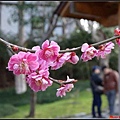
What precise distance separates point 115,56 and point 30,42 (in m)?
3.13

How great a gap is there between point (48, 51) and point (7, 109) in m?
8.33

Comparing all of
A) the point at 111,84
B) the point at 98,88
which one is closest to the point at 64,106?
the point at 98,88

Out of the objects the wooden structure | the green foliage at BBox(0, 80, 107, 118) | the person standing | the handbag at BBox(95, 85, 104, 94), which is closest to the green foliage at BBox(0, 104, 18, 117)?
the green foliage at BBox(0, 80, 107, 118)

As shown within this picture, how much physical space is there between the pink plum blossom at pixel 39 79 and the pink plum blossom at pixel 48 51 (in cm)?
3

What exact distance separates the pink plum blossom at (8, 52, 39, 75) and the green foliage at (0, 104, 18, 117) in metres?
7.62

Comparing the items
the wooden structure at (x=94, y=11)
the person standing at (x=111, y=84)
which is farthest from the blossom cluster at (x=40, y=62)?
the person standing at (x=111, y=84)

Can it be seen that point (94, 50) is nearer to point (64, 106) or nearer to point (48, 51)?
point (48, 51)

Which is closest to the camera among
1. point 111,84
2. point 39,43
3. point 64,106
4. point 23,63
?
point 23,63

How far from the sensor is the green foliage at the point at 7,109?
864 cm

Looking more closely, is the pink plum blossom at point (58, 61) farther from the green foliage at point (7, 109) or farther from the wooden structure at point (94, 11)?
the green foliage at point (7, 109)

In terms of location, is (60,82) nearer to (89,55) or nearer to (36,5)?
(89,55)

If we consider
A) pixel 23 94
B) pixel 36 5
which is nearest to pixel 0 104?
pixel 23 94

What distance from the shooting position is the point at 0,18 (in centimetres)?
1283

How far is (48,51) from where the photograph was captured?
3.24ft
